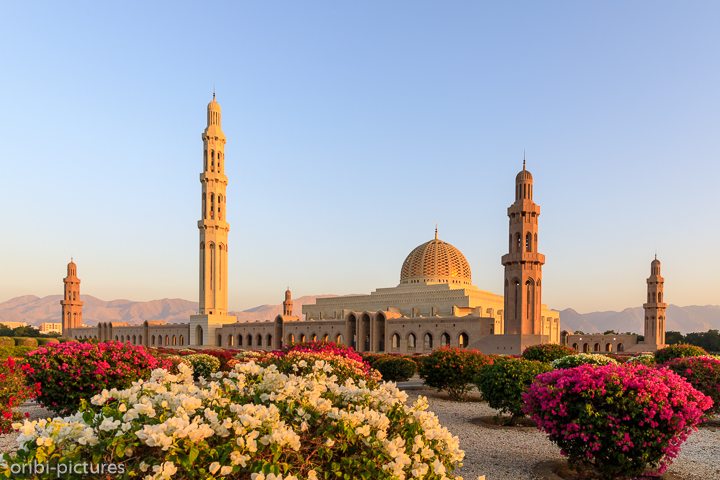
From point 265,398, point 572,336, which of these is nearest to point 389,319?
point 572,336

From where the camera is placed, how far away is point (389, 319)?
48.1m

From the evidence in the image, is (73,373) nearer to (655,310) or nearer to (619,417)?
(619,417)

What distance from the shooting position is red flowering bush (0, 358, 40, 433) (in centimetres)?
877

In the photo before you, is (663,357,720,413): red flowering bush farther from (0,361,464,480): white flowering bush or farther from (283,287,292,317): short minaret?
(283,287,292,317): short minaret

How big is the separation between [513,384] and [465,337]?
108 feet

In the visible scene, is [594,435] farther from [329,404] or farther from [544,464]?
[329,404]

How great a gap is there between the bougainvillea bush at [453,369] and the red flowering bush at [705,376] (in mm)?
5401

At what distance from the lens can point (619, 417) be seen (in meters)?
7.12

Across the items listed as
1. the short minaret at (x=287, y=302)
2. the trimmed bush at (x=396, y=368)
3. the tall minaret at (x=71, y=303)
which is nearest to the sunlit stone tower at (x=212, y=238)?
the short minaret at (x=287, y=302)

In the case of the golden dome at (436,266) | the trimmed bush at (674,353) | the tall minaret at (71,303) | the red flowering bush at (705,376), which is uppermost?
the golden dome at (436,266)

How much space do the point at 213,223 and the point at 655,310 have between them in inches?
1907

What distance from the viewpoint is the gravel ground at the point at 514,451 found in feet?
26.1

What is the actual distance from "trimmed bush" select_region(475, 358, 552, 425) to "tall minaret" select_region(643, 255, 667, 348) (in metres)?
47.8

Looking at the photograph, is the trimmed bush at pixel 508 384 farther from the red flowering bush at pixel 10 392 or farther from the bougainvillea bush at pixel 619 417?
the red flowering bush at pixel 10 392
